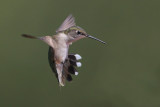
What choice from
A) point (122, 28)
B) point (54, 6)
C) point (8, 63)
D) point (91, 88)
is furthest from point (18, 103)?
point (122, 28)

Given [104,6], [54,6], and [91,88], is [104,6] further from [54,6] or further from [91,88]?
[91,88]

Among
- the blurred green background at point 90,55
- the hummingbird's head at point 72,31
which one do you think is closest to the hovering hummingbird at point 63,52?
the hummingbird's head at point 72,31

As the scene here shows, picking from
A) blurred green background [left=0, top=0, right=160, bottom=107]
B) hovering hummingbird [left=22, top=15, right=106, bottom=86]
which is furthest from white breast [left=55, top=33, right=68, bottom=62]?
blurred green background [left=0, top=0, right=160, bottom=107]

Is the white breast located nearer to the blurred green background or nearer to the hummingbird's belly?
the hummingbird's belly

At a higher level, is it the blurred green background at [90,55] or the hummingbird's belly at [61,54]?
the hummingbird's belly at [61,54]

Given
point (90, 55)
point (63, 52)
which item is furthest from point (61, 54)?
point (90, 55)

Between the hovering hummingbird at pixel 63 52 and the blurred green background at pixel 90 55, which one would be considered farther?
the blurred green background at pixel 90 55

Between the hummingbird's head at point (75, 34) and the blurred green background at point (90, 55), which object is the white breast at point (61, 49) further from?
the blurred green background at point (90, 55)

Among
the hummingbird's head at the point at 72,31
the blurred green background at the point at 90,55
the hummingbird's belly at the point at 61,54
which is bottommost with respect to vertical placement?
the blurred green background at the point at 90,55
